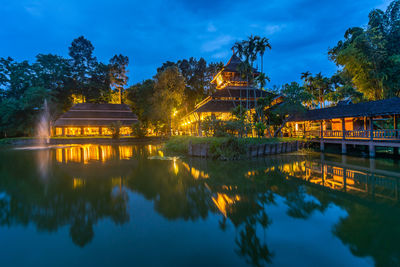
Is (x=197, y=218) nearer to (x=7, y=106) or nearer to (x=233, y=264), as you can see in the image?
(x=233, y=264)

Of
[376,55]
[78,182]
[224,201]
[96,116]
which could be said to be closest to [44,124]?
[96,116]

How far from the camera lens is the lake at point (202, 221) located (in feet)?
14.5

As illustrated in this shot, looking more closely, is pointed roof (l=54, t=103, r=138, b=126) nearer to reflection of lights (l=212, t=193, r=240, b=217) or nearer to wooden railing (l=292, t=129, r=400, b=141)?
wooden railing (l=292, t=129, r=400, b=141)

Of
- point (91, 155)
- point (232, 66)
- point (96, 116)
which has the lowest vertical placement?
point (91, 155)

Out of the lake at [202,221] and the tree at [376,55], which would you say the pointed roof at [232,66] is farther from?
the lake at [202,221]

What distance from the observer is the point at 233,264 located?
13.5ft

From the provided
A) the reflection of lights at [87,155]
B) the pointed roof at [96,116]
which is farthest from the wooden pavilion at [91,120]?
the reflection of lights at [87,155]

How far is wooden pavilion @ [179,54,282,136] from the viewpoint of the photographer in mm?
26984

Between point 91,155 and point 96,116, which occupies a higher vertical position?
point 96,116

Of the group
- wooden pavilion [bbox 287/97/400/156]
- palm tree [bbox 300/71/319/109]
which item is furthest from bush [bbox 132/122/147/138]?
palm tree [bbox 300/71/319/109]

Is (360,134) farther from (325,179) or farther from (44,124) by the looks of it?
(44,124)

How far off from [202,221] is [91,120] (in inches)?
1851

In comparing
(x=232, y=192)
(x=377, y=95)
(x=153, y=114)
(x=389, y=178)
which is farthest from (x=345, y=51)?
(x=153, y=114)

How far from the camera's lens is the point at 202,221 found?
6129mm
